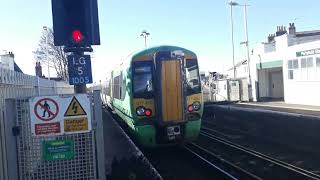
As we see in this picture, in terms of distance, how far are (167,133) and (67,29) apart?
6195 mm

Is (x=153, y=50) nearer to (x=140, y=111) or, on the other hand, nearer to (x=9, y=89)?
(x=140, y=111)

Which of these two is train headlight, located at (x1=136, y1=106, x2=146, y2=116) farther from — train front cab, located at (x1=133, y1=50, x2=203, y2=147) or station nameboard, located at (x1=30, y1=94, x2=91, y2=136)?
station nameboard, located at (x1=30, y1=94, x2=91, y2=136)

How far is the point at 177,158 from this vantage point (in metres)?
14.5

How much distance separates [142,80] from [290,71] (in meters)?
25.0

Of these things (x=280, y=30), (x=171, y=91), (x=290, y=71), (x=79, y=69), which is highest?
(x=280, y=30)

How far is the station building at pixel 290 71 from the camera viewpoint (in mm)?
33125

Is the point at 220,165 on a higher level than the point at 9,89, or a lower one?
lower

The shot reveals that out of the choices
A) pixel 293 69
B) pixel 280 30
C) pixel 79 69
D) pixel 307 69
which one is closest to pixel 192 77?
pixel 79 69

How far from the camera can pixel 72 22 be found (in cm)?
837

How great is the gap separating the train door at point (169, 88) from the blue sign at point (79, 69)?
17.0 ft

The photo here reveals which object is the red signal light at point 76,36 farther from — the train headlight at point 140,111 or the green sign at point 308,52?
the green sign at point 308,52

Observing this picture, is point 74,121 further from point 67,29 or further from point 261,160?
point 261,160

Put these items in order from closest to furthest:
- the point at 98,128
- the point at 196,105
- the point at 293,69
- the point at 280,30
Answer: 1. the point at 98,128
2. the point at 196,105
3. the point at 293,69
4. the point at 280,30

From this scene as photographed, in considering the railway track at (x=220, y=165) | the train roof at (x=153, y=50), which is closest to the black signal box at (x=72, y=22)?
the railway track at (x=220, y=165)
